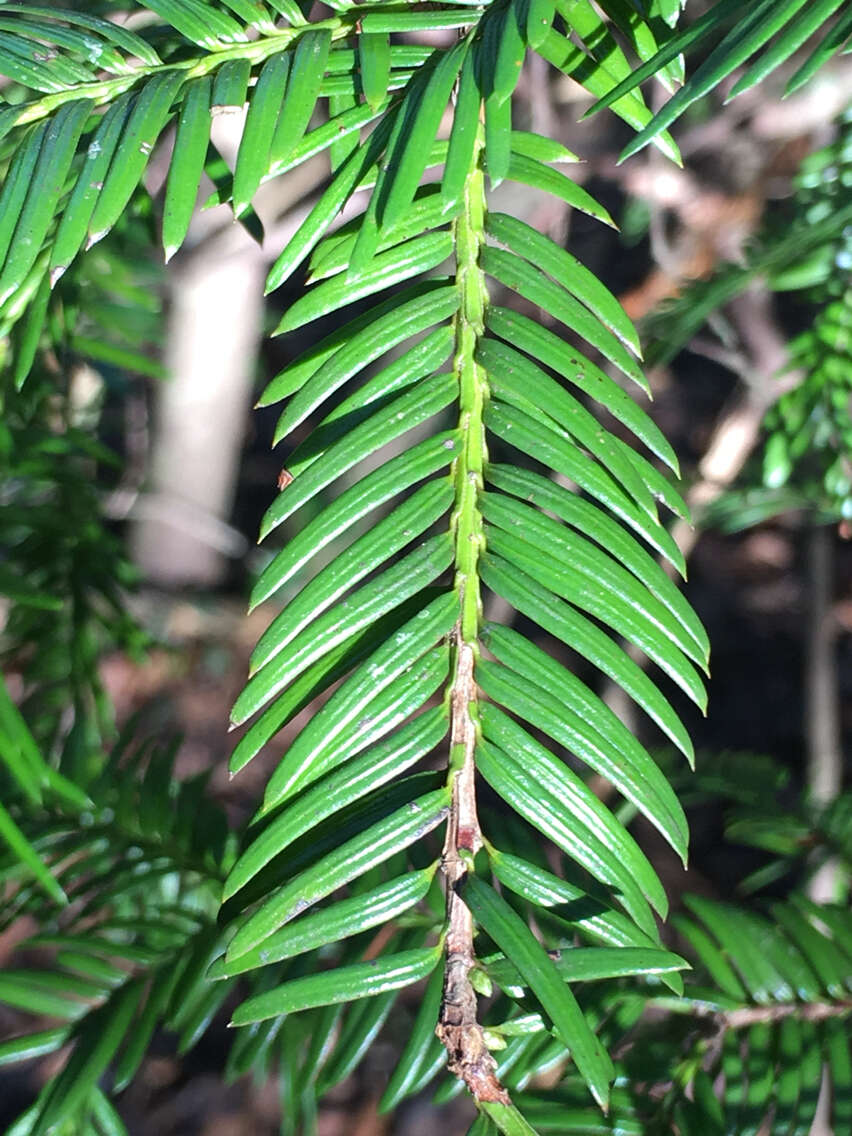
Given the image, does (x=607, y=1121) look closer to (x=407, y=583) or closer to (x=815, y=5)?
(x=407, y=583)

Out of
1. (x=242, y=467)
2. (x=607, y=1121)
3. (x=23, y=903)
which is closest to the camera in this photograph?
(x=607, y=1121)

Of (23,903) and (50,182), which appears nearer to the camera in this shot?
(50,182)

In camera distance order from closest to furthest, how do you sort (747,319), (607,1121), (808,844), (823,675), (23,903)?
(607,1121), (23,903), (808,844), (747,319), (823,675)

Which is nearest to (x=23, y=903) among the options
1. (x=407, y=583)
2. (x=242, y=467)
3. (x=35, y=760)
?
(x=35, y=760)

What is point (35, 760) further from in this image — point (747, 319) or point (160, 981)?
point (747, 319)

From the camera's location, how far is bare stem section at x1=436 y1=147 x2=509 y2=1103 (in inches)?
11.3

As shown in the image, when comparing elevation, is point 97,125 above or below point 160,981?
above

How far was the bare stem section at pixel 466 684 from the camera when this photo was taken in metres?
0.29

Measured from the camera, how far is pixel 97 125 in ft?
1.28

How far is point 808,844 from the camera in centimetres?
75

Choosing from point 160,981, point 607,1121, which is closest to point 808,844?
point 607,1121

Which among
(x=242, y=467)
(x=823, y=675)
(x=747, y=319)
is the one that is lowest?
(x=823, y=675)

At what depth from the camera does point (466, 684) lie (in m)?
0.34

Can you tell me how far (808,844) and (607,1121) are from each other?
0.34 m
